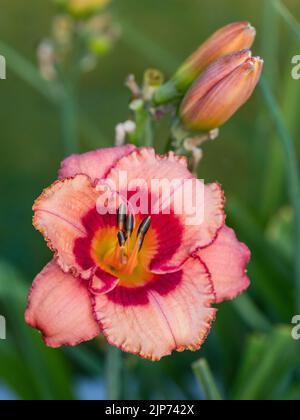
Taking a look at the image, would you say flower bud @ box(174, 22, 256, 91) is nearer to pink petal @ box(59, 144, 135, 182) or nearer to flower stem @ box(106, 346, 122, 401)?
pink petal @ box(59, 144, 135, 182)

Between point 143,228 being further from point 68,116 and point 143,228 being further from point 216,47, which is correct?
point 68,116

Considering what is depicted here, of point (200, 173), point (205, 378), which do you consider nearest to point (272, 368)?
point (205, 378)

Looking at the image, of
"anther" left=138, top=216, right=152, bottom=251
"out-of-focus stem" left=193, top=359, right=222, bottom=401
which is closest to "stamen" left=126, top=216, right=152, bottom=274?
"anther" left=138, top=216, right=152, bottom=251

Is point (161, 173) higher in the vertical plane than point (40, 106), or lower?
lower

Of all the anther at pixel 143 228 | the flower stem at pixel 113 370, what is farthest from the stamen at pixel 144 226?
the flower stem at pixel 113 370

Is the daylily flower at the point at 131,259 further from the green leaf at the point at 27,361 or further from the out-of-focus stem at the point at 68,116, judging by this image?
the out-of-focus stem at the point at 68,116

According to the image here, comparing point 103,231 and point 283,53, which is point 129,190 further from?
point 283,53
